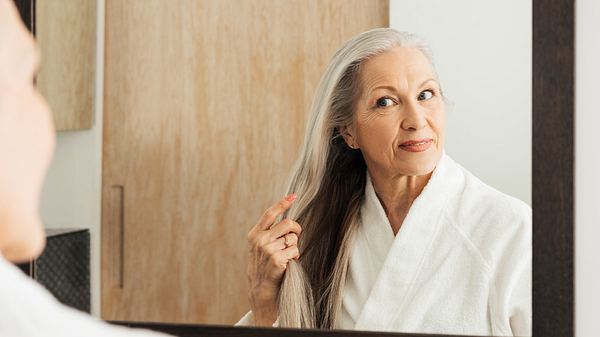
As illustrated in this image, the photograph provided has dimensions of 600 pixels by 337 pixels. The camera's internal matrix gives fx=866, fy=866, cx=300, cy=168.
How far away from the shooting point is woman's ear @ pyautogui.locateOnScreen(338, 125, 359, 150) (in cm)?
112

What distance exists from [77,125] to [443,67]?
51cm

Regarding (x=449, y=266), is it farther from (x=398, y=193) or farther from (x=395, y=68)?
(x=395, y=68)

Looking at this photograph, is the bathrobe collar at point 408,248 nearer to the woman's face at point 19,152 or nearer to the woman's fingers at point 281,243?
the woman's fingers at point 281,243

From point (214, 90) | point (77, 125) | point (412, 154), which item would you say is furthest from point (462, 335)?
point (77, 125)

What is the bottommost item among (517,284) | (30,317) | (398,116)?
(517,284)

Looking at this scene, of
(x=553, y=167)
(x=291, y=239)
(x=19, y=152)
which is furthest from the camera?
(x=291, y=239)

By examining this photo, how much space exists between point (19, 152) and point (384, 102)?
73cm

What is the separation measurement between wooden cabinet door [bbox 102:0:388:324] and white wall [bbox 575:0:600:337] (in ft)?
0.95

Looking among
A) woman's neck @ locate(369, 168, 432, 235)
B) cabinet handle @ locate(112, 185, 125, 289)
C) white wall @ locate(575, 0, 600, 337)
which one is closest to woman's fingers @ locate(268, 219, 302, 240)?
woman's neck @ locate(369, 168, 432, 235)

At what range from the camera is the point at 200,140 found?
1.18m

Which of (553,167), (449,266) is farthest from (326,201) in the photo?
(553,167)

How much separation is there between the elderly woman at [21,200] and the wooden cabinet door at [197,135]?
633 millimetres

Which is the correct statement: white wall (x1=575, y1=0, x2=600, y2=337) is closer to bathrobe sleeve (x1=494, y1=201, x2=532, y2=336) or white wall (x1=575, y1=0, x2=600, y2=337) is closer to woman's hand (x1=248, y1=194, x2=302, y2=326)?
bathrobe sleeve (x1=494, y1=201, x2=532, y2=336)

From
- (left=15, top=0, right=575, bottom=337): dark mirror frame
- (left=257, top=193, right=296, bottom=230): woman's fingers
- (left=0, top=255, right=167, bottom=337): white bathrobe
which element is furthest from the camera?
(left=257, top=193, right=296, bottom=230): woman's fingers
